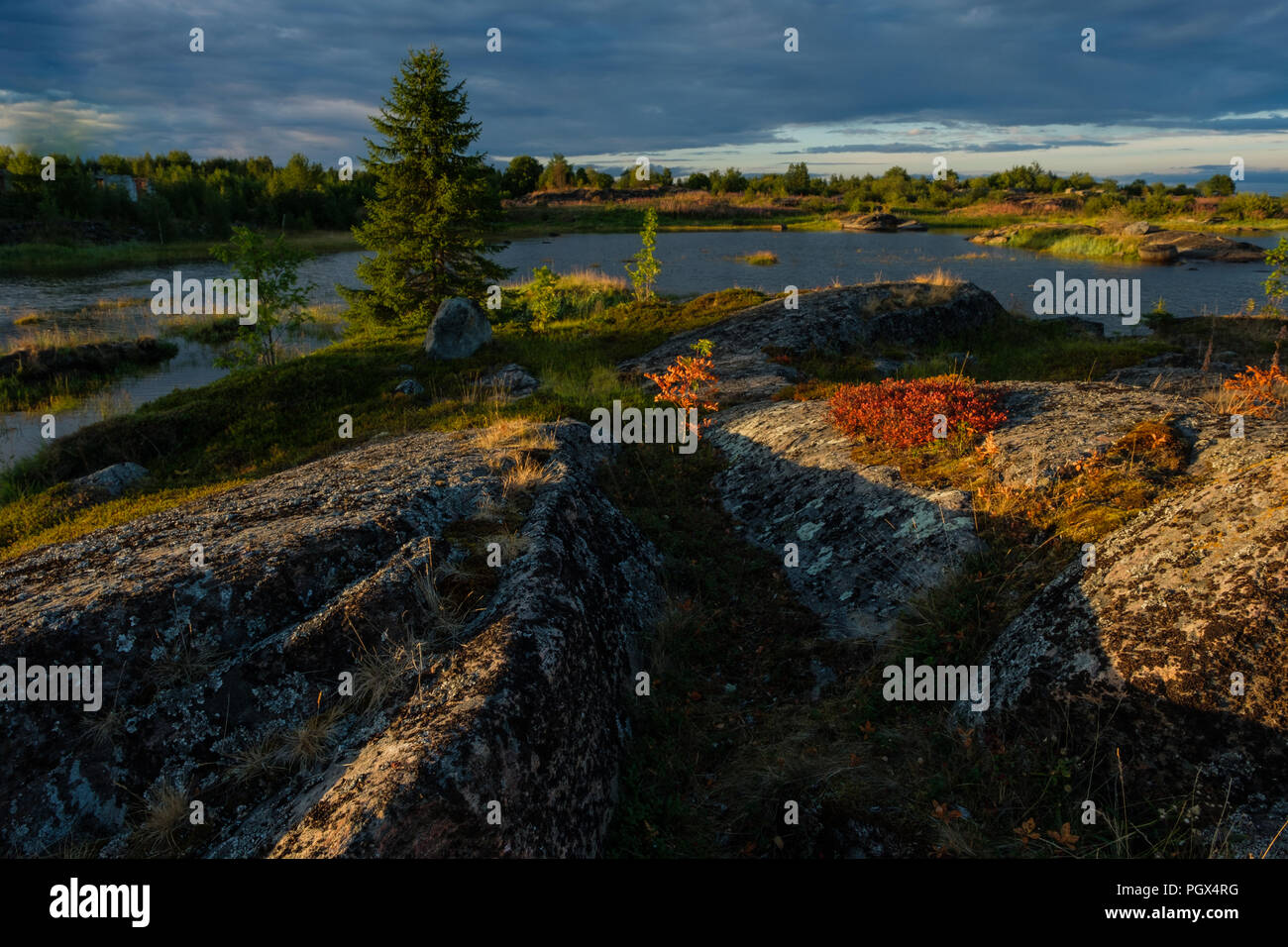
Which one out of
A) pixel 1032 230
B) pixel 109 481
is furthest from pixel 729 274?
pixel 109 481

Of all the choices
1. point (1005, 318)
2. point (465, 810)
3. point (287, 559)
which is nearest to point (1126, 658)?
point (465, 810)

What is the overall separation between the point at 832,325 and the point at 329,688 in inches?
835

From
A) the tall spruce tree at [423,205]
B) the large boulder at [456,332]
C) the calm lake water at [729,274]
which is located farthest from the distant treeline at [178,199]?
the large boulder at [456,332]

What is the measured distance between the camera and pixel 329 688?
209 inches

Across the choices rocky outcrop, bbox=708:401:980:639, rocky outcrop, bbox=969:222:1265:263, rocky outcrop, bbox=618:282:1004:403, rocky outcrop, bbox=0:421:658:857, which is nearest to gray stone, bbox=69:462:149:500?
rocky outcrop, bbox=0:421:658:857

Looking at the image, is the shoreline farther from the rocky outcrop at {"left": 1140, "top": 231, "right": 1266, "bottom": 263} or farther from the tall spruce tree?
the tall spruce tree

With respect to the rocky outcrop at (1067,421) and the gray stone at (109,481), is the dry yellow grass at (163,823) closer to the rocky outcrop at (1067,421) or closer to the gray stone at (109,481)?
the rocky outcrop at (1067,421)

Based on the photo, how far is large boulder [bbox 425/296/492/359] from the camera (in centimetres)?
2334

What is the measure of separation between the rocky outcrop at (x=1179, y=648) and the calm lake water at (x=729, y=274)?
81.6 feet

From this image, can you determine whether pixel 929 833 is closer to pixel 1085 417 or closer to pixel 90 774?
pixel 90 774

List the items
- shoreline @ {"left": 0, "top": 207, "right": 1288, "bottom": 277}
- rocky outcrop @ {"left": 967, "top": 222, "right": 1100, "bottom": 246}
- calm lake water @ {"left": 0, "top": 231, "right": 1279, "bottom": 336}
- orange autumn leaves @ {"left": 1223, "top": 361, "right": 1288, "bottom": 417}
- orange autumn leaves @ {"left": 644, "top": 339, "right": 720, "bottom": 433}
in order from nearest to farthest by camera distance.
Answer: orange autumn leaves @ {"left": 1223, "top": 361, "right": 1288, "bottom": 417} < orange autumn leaves @ {"left": 644, "top": 339, "right": 720, "bottom": 433} < calm lake water @ {"left": 0, "top": 231, "right": 1279, "bottom": 336} < shoreline @ {"left": 0, "top": 207, "right": 1288, "bottom": 277} < rocky outcrop @ {"left": 967, "top": 222, "right": 1100, "bottom": 246}

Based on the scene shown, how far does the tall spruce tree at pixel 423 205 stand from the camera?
27469 millimetres

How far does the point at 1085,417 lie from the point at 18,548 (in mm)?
16915

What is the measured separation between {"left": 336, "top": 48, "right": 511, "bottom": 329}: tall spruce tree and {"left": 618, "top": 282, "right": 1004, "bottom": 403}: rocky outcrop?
11227 millimetres
